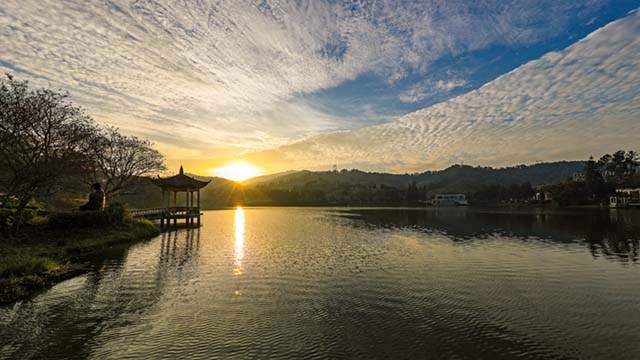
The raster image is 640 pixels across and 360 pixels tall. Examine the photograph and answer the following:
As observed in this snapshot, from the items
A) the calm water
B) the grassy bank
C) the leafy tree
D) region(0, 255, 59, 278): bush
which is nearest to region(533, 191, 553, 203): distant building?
the leafy tree

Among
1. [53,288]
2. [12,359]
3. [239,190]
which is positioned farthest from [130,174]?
[239,190]

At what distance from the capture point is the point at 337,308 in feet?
49.3

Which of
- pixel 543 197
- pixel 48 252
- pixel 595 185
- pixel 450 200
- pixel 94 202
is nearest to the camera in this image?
pixel 48 252

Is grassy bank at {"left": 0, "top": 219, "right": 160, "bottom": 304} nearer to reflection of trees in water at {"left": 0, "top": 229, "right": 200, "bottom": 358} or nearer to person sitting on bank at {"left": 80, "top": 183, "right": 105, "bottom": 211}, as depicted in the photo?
reflection of trees in water at {"left": 0, "top": 229, "right": 200, "bottom": 358}

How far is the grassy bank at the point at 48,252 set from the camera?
16.9m

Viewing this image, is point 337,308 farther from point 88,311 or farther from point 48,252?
point 48,252

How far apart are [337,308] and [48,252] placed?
68.7 ft

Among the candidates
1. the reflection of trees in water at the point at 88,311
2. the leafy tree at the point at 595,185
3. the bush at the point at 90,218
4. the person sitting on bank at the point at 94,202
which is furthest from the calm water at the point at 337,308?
the leafy tree at the point at 595,185

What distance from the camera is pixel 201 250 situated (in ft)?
102

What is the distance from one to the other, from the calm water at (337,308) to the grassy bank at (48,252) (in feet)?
3.85

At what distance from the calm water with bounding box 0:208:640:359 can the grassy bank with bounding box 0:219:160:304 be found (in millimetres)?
1174

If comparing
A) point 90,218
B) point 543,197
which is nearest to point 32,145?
point 90,218

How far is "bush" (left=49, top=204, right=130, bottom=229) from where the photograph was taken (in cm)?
3065

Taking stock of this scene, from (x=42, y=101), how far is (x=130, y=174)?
26.6 meters
